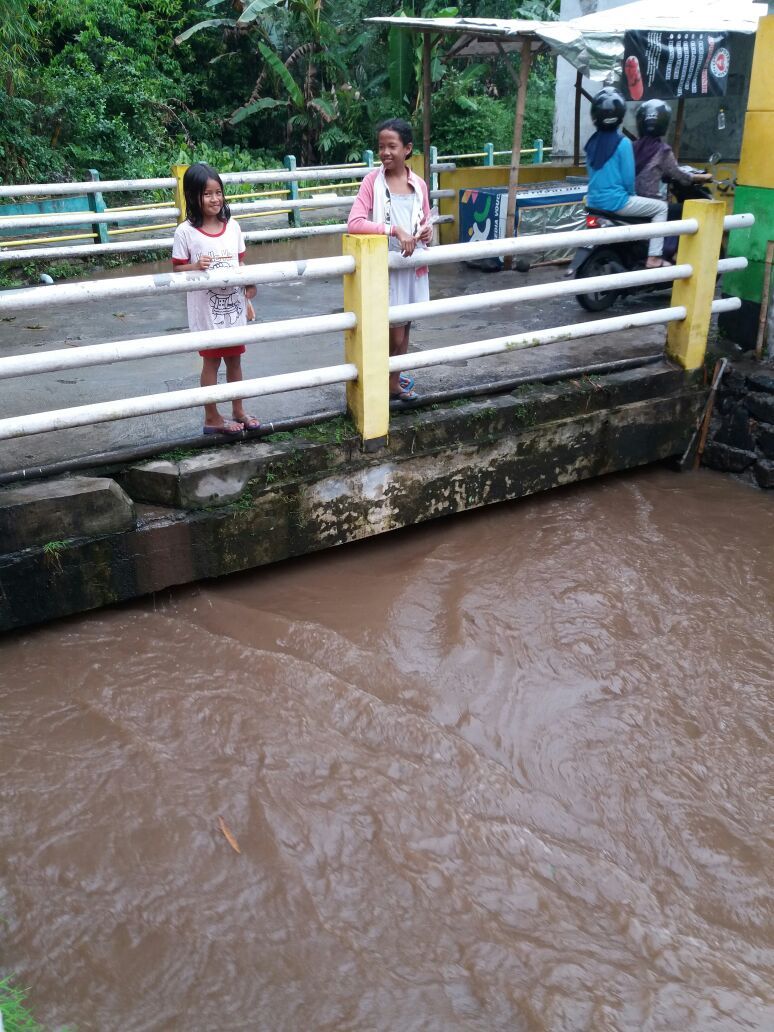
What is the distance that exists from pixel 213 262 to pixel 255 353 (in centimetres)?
164

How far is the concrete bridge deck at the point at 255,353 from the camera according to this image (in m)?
4.09

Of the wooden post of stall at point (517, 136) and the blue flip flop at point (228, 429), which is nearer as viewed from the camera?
the blue flip flop at point (228, 429)

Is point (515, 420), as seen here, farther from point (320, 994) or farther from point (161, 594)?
point (320, 994)

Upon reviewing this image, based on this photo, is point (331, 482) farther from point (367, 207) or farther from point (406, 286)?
point (367, 207)

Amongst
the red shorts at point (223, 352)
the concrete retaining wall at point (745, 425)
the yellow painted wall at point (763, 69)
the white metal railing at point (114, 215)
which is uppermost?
the yellow painted wall at point (763, 69)

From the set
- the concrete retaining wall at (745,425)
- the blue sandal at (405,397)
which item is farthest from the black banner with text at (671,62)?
the blue sandal at (405,397)

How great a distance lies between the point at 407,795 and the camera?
312cm

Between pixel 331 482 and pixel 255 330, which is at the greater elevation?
pixel 255 330

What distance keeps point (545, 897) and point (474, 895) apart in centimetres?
23

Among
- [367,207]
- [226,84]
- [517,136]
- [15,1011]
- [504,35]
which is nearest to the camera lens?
[15,1011]

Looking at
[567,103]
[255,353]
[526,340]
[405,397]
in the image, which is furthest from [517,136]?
[567,103]

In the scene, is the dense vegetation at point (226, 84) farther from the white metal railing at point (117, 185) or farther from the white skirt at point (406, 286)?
the white skirt at point (406, 286)

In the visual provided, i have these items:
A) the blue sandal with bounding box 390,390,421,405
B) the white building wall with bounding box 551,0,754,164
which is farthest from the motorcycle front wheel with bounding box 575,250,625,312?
the white building wall with bounding box 551,0,754,164

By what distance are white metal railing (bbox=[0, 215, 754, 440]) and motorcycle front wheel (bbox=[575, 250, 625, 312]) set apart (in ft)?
4.96
